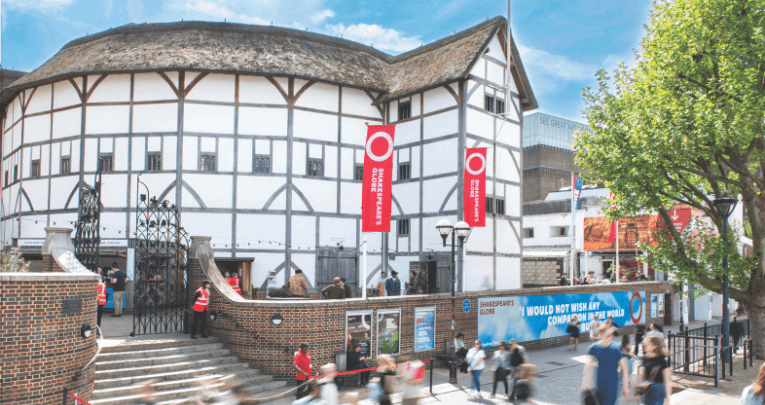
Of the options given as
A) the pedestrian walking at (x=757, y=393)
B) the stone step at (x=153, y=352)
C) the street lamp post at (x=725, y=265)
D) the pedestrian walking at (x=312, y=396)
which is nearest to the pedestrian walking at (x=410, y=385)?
the pedestrian walking at (x=312, y=396)

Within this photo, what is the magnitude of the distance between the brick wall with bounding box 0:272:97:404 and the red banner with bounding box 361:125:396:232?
24.3ft

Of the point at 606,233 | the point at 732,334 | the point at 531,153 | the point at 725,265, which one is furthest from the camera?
the point at 531,153

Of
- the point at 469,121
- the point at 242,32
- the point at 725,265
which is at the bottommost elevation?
the point at 725,265

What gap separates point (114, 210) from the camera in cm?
2167

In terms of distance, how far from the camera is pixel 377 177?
15.6 metres

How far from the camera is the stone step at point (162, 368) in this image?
38.4 feet

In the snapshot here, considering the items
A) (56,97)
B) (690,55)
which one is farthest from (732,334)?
(56,97)

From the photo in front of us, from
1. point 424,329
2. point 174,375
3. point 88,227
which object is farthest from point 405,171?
point 174,375

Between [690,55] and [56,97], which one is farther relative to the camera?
[56,97]

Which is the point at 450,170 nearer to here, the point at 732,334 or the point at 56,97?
the point at 732,334

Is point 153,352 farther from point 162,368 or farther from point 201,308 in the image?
point 201,308

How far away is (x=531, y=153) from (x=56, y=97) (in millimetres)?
38709

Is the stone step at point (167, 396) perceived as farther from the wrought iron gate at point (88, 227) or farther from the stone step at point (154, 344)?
the wrought iron gate at point (88, 227)

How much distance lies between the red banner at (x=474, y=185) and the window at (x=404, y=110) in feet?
14.2
